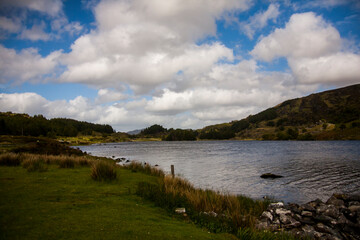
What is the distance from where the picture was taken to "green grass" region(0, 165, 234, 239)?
697cm

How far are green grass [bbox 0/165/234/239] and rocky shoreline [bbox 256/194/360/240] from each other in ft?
16.4

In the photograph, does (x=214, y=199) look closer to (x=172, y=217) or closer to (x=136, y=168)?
(x=172, y=217)

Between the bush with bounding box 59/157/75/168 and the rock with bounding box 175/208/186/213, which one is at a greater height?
the bush with bounding box 59/157/75/168

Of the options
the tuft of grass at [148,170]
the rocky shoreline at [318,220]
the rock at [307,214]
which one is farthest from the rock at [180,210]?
the tuft of grass at [148,170]

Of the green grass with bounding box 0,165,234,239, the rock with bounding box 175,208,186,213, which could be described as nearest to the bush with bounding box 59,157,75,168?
the green grass with bounding box 0,165,234,239

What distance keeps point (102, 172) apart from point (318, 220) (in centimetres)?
1524

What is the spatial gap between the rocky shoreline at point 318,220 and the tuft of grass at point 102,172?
11694mm

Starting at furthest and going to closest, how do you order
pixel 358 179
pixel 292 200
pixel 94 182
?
1. pixel 358 179
2. pixel 292 200
3. pixel 94 182

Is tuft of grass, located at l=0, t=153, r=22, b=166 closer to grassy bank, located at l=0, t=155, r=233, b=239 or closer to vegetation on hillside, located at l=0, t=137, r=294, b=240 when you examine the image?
vegetation on hillside, located at l=0, t=137, r=294, b=240

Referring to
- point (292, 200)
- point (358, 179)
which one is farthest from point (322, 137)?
point (292, 200)

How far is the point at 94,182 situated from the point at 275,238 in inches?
→ 504

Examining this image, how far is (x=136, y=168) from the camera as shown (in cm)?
2628

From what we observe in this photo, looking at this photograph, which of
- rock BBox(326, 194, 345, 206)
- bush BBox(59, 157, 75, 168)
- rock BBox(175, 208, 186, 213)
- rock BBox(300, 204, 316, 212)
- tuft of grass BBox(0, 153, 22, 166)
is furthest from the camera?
bush BBox(59, 157, 75, 168)

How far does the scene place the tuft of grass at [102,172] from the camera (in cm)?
1719
